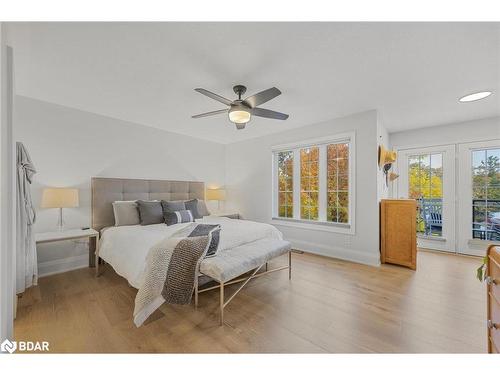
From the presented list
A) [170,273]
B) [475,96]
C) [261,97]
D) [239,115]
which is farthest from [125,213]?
[475,96]

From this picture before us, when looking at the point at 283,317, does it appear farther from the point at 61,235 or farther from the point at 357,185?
the point at 61,235

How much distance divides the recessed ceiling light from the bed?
295cm

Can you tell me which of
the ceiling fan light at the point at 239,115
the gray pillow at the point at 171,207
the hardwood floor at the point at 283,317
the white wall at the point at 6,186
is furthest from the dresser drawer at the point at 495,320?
the gray pillow at the point at 171,207

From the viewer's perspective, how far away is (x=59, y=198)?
2639 mm

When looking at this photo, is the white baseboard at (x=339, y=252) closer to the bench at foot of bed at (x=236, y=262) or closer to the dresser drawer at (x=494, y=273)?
the bench at foot of bed at (x=236, y=262)

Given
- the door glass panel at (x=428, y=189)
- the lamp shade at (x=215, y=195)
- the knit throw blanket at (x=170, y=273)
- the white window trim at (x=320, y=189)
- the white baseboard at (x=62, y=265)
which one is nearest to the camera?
the knit throw blanket at (x=170, y=273)

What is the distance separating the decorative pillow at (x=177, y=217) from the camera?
3172mm

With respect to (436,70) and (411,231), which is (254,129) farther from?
(411,231)

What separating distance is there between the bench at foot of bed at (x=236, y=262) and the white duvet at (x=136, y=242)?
0.39 ft

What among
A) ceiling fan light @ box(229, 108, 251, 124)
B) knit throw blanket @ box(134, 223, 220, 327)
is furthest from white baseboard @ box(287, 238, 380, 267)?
ceiling fan light @ box(229, 108, 251, 124)

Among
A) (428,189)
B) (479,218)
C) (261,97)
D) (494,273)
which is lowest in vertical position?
(479,218)

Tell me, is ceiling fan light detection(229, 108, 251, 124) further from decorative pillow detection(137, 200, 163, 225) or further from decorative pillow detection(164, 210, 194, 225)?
decorative pillow detection(137, 200, 163, 225)

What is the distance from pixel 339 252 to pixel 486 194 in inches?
104

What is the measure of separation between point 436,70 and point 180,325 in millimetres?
3364
